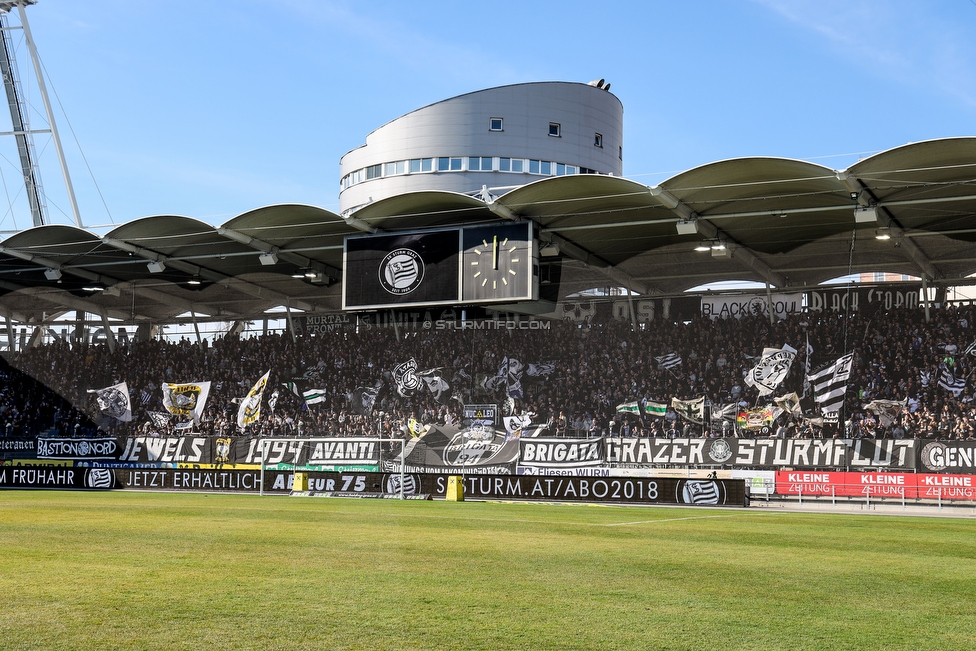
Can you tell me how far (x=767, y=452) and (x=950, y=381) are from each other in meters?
6.90

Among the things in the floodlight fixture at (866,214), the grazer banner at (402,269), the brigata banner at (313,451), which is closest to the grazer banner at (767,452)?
the floodlight fixture at (866,214)

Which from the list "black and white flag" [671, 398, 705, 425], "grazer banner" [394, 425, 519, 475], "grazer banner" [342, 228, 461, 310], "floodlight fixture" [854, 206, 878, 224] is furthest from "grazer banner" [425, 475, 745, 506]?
"floodlight fixture" [854, 206, 878, 224]

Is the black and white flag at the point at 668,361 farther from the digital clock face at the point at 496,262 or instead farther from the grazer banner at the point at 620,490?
the grazer banner at the point at 620,490

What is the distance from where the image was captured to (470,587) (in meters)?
9.55

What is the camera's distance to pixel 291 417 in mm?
43719

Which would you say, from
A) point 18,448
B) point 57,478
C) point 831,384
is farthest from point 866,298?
point 18,448

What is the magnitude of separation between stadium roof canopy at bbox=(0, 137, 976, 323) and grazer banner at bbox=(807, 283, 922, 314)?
0.76 meters

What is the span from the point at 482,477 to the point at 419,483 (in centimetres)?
207

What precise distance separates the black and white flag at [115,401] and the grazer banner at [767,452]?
897 inches

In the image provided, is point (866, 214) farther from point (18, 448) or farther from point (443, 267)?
point (18, 448)

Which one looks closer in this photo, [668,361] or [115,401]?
[668,361]

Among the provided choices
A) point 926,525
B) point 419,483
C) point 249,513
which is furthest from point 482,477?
point 926,525

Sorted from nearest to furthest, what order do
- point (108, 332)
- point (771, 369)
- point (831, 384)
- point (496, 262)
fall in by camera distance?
point (496, 262)
point (831, 384)
point (771, 369)
point (108, 332)

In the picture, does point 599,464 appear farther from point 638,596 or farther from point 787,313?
point 638,596
